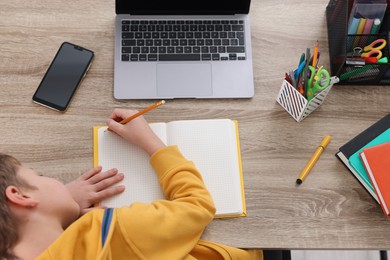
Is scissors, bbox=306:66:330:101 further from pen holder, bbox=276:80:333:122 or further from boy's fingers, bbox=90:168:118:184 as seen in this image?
boy's fingers, bbox=90:168:118:184

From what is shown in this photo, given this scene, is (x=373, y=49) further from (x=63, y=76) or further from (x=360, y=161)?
(x=63, y=76)

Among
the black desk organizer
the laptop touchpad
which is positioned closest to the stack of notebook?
the black desk organizer

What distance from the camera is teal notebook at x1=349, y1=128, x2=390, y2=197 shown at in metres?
1.10

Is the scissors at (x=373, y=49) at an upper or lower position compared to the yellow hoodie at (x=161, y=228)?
upper

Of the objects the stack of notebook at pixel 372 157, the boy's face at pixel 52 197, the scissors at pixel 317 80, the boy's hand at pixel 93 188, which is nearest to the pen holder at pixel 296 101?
the scissors at pixel 317 80

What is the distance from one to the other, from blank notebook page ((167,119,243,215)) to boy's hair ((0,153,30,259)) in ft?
1.13

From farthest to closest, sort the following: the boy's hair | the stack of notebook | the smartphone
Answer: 1. the smartphone
2. the stack of notebook
3. the boy's hair

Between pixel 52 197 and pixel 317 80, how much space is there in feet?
2.07

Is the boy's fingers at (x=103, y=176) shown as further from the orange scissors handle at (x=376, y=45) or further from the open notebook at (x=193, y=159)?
the orange scissors handle at (x=376, y=45)

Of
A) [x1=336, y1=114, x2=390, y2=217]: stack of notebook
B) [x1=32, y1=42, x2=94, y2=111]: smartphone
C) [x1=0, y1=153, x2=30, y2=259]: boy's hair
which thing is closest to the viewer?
[x1=0, y1=153, x2=30, y2=259]: boy's hair

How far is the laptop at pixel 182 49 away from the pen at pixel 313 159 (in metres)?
0.21

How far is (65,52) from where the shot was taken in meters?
1.24

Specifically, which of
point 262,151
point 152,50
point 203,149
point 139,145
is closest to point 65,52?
point 152,50

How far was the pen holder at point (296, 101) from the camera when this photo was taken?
1.12m
